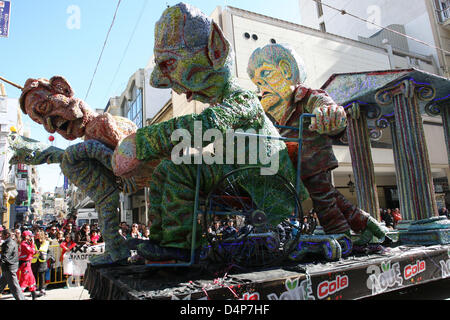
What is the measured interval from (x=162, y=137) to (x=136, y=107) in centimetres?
1751

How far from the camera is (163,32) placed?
2.10 meters

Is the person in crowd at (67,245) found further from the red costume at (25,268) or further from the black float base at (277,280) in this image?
the black float base at (277,280)

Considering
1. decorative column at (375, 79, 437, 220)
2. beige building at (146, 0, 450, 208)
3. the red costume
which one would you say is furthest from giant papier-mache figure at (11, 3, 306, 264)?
beige building at (146, 0, 450, 208)

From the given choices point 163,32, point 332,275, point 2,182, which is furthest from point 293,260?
point 2,182

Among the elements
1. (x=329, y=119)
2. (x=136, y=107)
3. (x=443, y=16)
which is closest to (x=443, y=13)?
(x=443, y=16)

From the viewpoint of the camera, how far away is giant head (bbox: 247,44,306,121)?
8.88ft

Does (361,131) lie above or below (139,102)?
below

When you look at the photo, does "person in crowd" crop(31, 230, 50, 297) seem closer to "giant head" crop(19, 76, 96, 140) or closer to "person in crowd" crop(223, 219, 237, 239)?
"giant head" crop(19, 76, 96, 140)

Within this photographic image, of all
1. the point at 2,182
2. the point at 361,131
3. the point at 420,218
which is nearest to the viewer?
the point at 420,218

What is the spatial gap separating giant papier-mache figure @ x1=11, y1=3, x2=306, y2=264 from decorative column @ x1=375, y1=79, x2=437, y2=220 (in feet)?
7.05

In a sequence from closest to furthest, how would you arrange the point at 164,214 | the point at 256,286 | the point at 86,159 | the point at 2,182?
the point at 256,286 < the point at 164,214 < the point at 86,159 < the point at 2,182

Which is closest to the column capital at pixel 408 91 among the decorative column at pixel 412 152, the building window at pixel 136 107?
the decorative column at pixel 412 152

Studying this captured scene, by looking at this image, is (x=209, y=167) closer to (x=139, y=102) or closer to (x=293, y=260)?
(x=293, y=260)

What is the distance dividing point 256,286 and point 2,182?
775 inches
